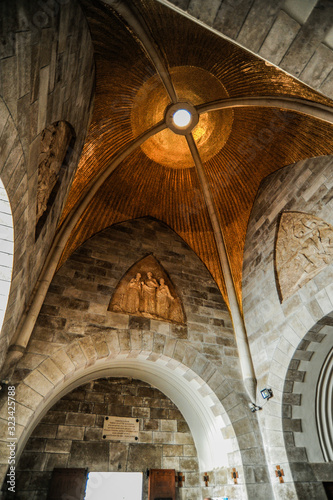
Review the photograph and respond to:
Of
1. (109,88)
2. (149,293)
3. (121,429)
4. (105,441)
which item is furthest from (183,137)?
(105,441)

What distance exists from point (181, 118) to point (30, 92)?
4825mm

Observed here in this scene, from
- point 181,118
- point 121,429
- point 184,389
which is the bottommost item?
point 121,429

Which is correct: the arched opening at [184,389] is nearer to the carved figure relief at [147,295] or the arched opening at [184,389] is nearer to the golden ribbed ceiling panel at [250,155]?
the carved figure relief at [147,295]

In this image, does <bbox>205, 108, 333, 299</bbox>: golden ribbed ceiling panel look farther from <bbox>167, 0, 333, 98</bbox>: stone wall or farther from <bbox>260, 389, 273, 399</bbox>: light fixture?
<bbox>167, 0, 333, 98</bbox>: stone wall

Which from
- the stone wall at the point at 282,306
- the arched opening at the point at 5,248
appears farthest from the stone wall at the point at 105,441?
the arched opening at the point at 5,248

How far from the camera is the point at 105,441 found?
18.5 ft

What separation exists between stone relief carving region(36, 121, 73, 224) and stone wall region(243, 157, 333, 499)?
13.6 ft

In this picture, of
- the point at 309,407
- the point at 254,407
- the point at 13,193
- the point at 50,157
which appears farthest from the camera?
the point at 254,407

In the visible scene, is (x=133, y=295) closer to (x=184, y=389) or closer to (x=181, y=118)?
(x=184, y=389)

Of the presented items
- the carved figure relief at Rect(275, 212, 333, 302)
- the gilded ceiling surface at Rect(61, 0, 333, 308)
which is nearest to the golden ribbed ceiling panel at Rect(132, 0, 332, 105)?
the gilded ceiling surface at Rect(61, 0, 333, 308)

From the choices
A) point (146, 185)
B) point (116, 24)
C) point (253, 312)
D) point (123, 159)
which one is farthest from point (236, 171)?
point (116, 24)

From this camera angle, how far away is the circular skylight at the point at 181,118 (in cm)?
656

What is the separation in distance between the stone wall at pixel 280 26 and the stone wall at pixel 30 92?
109cm

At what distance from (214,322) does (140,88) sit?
5.00m
